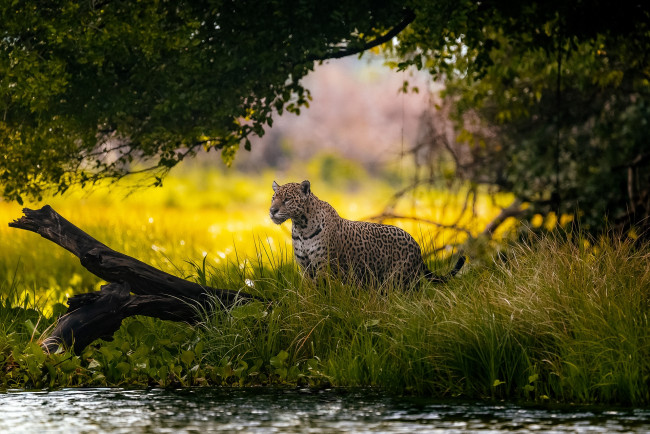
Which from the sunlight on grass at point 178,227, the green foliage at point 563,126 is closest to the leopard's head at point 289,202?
the sunlight on grass at point 178,227

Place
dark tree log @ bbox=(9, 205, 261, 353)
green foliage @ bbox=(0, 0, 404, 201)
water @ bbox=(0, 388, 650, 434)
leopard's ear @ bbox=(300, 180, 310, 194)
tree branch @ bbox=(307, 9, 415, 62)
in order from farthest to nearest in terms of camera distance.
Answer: tree branch @ bbox=(307, 9, 415, 62)
green foliage @ bbox=(0, 0, 404, 201)
leopard's ear @ bbox=(300, 180, 310, 194)
dark tree log @ bbox=(9, 205, 261, 353)
water @ bbox=(0, 388, 650, 434)

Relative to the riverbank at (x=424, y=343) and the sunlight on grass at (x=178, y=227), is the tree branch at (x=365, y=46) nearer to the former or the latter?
the sunlight on grass at (x=178, y=227)

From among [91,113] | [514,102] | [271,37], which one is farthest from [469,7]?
[514,102]

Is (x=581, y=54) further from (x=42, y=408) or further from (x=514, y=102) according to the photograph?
(x=42, y=408)

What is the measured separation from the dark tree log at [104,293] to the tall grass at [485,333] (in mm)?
435

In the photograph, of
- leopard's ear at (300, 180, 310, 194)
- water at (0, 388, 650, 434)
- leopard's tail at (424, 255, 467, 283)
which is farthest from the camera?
leopard's tail at (424, 255, 467, 283)

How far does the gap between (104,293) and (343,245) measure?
8.52ft

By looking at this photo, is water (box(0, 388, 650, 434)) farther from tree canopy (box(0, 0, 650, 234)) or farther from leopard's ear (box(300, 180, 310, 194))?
tree canopy (box(0, 0, 650, 234))

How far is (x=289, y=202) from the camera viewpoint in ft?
34.0

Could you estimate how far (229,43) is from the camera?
12477 mm

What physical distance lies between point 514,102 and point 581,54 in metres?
2.68

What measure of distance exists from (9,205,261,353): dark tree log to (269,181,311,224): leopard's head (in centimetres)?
116

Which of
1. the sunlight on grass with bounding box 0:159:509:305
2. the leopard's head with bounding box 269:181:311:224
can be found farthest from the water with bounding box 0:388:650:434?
the sunlight on grass with bounding box 0:159:509:305

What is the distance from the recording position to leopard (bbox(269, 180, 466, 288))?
409 inches
